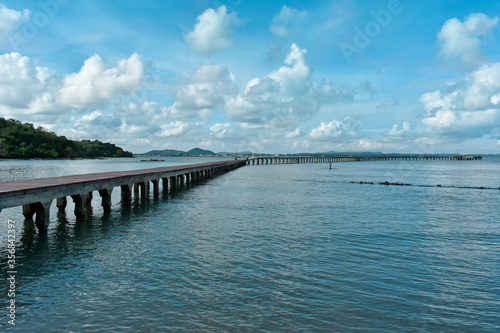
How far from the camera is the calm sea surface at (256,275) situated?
25.0 ft

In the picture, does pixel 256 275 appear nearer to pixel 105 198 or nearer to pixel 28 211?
pixel 28 211

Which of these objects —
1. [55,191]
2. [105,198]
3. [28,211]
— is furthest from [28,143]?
[55,191]

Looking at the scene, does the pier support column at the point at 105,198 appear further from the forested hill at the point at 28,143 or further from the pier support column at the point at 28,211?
the forested hill at the point at 28,143

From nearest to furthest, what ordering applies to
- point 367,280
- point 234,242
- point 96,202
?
point 367,280 < point 234,242 < point 96,202

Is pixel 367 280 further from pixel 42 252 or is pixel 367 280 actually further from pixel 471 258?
pixel 42 252

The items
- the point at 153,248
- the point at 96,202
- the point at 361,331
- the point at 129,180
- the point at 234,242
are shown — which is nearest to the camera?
the point at 361,331

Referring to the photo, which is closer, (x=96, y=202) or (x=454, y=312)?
(x=454, y=312)

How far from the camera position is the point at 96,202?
89.4ft

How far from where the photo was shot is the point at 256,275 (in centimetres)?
1034

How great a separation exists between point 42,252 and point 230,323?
8901mm

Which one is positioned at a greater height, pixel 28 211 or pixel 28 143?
pixel 28 143

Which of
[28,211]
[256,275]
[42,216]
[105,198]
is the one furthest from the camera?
[105,198]

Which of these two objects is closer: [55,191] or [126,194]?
[55,191]

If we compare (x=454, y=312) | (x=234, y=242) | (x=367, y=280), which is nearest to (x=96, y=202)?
(x=234, y=242)
